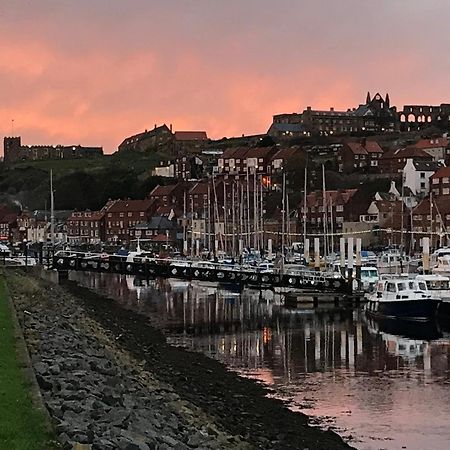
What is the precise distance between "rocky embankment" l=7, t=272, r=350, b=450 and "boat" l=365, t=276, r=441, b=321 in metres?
15.9

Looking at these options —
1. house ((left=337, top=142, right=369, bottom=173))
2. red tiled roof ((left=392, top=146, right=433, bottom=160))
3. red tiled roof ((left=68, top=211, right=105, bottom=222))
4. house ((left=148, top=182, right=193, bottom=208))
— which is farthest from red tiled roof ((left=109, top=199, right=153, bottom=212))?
red tiled roof ((left=392, top=146, right=433, bottom=160))

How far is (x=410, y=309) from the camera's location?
47.8 metres

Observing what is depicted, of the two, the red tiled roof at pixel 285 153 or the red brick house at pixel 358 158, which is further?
the red tiled roof at pixel 285 153

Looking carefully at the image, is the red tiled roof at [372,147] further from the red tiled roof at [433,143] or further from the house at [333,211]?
the house at [333,211]

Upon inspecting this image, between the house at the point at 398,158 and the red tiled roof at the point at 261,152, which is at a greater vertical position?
the red tiled roof at the point at 261,152

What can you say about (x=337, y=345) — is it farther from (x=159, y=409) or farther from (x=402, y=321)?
(x=159, y=409)

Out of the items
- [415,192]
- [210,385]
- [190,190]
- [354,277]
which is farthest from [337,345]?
[190,190]

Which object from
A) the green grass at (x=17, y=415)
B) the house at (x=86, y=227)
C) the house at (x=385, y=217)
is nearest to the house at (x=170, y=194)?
the house at (x=86, y=227)

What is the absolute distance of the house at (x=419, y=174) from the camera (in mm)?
138375

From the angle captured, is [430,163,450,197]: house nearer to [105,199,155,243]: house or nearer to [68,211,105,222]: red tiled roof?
[105,199,155,243]: house

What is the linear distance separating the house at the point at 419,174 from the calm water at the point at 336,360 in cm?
7963

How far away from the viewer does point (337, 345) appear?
130ft

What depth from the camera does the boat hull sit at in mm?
47469

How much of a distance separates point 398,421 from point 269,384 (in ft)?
21.2
